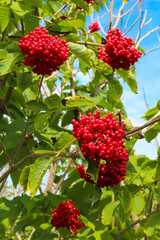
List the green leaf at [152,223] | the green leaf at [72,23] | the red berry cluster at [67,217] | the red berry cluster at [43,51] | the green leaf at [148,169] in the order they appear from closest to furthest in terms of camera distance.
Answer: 1. the red berry cluster at [43,51]
2. the green leaf at [72,23]
3. the red berry cluster at [67,217]
4. the green leaf at [148,169]
5. the green leaf at [152,223]

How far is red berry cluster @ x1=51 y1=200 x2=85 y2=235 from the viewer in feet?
7.67

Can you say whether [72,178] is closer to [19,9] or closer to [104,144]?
[104,144]

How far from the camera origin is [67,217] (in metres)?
2.40

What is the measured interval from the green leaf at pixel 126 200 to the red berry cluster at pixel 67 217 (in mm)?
477

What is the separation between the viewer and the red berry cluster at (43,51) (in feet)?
6.25

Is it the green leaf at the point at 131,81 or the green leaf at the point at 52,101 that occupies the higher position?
the green leaf at the point at 52,101

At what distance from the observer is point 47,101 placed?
6.36ft

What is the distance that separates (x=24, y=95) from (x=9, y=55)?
2.80 ft

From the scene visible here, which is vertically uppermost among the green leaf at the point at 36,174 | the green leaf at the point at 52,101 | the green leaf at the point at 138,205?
the green leaf at the point at 52,101

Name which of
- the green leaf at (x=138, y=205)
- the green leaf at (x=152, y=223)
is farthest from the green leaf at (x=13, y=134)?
the green leaf at (x=152, y=223)

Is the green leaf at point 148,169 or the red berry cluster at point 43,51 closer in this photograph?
the red berry cluster at point 43,51

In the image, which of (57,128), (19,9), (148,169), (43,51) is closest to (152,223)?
(148,169)

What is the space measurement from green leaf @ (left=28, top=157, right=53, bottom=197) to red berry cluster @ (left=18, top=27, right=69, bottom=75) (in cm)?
69

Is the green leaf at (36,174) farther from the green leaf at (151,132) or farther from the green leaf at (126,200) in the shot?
the green leaf at (151,132)
